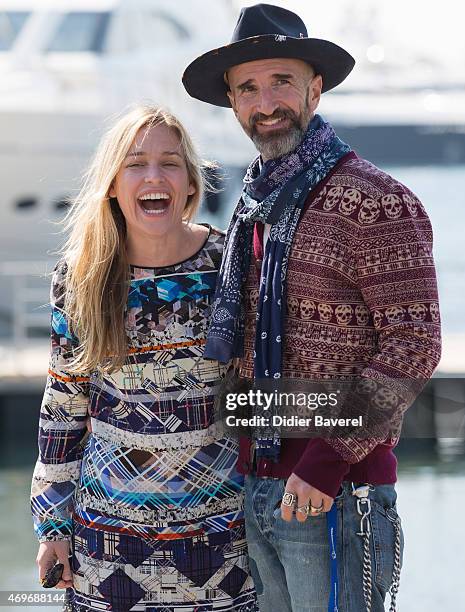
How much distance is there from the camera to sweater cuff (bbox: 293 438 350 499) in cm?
257

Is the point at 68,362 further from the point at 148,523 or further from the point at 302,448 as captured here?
the point at 302,448

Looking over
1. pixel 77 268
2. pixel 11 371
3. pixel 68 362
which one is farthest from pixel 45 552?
pixel 11 371

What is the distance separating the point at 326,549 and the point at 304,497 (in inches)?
6.8

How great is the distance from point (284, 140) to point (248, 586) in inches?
45.6

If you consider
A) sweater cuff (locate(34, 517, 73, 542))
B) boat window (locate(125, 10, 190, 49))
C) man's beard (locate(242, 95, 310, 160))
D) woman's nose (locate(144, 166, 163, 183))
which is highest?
boat window (locate(125, 10, 190, 49))

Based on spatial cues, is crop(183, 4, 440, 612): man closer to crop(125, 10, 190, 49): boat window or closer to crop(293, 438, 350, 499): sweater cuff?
crop(293, 438, 350, 499): sweater cuff

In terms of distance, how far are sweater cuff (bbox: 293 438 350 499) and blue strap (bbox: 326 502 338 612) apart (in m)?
0.09

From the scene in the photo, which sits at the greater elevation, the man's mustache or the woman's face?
the man's mustache

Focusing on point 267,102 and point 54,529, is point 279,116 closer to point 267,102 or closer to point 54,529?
point 267,102

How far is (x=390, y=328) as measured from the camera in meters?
2.57

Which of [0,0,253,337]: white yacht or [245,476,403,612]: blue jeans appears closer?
[245,476,403,612]: blue jeans

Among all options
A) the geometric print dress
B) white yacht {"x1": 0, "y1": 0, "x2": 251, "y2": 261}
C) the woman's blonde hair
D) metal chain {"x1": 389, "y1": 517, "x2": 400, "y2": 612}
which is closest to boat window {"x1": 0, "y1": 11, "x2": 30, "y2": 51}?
white yacht {"x1": 0, "y1": 0, "x2": 251, "y2": 261}

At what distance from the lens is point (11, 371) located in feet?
32.2

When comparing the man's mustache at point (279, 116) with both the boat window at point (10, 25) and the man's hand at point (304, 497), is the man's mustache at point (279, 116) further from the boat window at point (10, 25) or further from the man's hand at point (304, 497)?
the boat window at point (10, 25)
